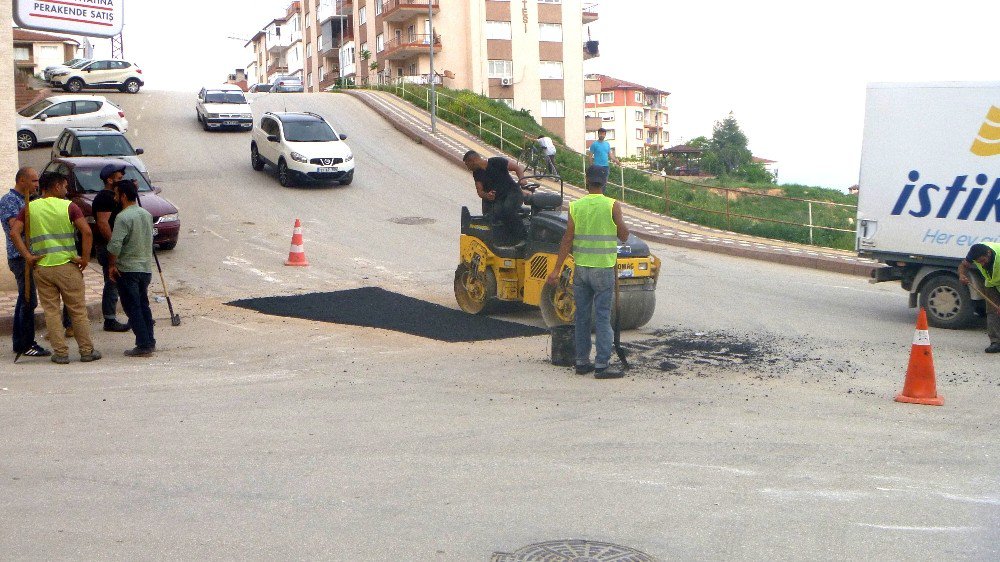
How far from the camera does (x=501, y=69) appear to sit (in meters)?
66.8

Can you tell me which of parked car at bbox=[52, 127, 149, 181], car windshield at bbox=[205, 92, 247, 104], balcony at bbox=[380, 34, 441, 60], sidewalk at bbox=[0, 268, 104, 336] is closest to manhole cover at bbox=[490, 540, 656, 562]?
sidewalk at bbox=[0, 268, 104, 336]

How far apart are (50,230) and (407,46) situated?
58.6 meters

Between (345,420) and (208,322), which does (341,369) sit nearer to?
(345,420)

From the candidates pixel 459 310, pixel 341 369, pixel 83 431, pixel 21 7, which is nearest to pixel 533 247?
pixel 459 310

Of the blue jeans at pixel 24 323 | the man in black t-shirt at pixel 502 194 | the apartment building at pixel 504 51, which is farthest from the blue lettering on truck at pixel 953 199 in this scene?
the apartment building at pixel 504 51

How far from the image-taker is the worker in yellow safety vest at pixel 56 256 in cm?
996

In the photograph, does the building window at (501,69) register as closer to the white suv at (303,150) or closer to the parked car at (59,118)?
the parked car at (59,118)

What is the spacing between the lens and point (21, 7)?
13.2m

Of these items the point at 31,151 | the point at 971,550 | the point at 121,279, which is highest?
the point at 31,151

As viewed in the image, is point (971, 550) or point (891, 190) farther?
point (891, 190)

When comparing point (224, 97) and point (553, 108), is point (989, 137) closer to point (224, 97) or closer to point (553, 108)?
point (224, 97)

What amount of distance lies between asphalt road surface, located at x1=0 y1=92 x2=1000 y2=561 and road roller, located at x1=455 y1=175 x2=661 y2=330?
0.41 m

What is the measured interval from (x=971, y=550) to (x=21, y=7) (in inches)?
502

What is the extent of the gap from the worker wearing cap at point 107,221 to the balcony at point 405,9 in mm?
56368
